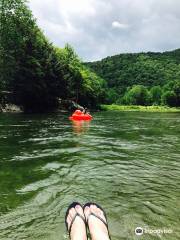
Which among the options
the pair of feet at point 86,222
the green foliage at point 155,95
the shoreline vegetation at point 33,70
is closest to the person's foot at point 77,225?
the pair of feet at point 86,222

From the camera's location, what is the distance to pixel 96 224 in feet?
A: 18.4

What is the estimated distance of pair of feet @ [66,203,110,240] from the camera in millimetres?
5188

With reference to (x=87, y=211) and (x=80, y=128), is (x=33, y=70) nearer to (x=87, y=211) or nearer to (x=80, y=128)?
(x=80, y=128)

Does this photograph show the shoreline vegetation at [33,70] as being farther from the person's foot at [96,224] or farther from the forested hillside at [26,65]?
the person's foot at [96,224]

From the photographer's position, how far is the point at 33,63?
56.4m

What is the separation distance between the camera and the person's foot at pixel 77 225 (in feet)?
17.0

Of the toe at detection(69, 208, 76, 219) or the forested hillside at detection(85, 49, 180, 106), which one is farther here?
the forested hillside at detection(85, 49, 180, 106)

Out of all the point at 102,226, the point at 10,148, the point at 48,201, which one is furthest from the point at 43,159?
the point at 102,226

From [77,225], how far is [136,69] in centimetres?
17495

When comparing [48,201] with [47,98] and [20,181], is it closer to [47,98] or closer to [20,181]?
[20,181]

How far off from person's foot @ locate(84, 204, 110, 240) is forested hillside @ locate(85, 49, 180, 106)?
158118 millimetres

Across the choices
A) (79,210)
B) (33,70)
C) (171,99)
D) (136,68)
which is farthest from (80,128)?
(136,68)

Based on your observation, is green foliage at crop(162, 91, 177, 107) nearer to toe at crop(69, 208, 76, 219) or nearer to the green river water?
the green river water

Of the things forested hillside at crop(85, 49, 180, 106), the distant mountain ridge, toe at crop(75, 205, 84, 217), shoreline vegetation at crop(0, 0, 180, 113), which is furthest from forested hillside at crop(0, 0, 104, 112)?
the distant mountain ridge
